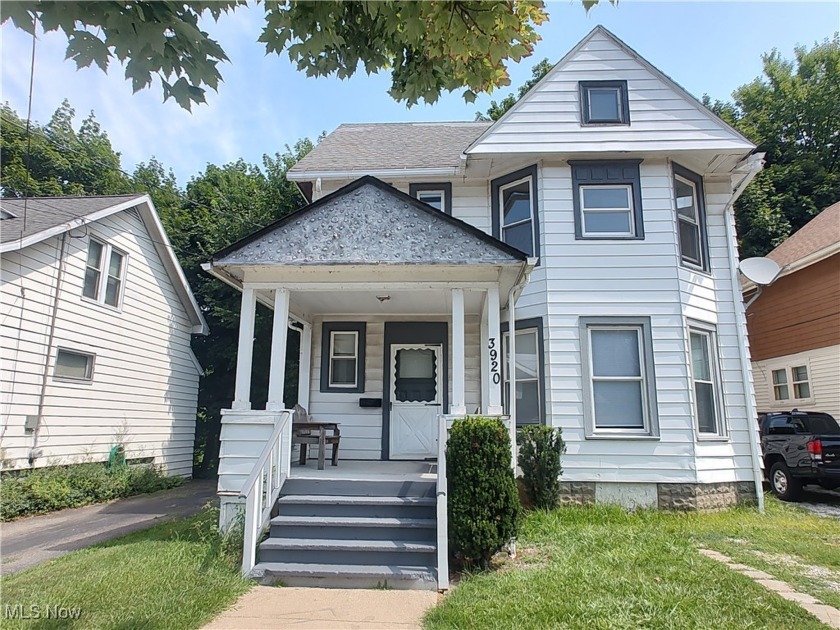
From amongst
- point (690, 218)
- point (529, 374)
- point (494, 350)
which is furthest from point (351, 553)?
point (690, 218)

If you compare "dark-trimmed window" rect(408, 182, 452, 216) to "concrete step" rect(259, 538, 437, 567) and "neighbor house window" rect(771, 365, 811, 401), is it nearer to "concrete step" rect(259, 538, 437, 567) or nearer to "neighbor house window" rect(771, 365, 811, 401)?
"concrete step" rect(259, 538, 437, 567)

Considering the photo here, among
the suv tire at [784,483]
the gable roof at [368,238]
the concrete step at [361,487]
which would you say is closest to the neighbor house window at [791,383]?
the suv tire at [784,483]

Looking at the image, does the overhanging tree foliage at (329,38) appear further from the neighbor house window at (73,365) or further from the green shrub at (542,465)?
the neighbor house window at (73,365)

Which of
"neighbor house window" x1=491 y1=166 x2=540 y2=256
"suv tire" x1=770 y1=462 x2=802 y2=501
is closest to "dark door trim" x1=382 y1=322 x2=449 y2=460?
"neighbor house window" x1=491 y1=166 x2=540 y2=256

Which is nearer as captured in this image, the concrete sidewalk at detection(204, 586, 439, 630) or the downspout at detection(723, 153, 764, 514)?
the concrete sidewalk at detection(204, 586, 439, 630)

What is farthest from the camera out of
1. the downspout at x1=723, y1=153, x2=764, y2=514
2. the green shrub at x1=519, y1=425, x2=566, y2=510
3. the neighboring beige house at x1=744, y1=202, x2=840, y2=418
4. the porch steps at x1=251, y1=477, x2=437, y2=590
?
the neighboring beige house at x1=744, y1=202, x2=840, y2=418

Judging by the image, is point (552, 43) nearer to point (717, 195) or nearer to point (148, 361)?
point (717, 195)

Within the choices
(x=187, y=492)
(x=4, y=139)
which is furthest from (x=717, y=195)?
(x=4, y=139)

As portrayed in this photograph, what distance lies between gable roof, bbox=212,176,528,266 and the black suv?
706cm

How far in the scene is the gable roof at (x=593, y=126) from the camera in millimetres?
9133

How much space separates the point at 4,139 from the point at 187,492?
57.1 feet

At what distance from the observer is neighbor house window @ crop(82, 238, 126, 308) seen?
463 inches

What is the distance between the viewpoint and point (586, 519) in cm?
765

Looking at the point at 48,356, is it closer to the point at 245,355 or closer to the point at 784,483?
the point at 245,355
